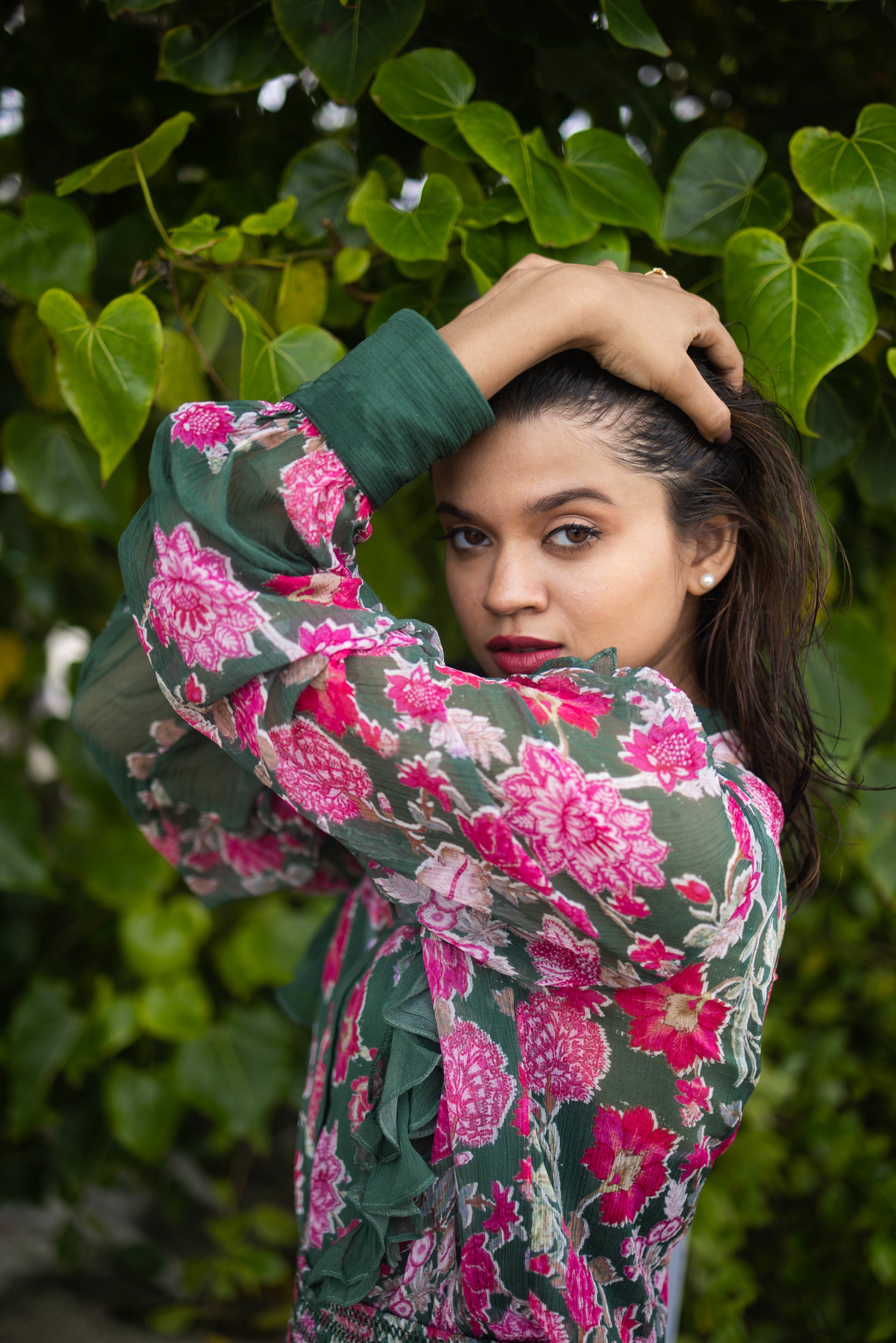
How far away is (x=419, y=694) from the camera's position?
553 millimetres

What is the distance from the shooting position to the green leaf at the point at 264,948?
153 cm

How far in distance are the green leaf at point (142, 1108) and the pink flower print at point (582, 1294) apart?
3.22 feet

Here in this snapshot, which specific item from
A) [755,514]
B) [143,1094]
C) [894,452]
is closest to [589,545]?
[755,514]

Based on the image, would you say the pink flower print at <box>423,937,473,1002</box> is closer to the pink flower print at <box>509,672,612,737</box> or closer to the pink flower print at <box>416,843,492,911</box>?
the pink flower print at <box>416,843,492,911</box>

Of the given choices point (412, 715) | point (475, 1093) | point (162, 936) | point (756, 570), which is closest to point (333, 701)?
point (412, 715)

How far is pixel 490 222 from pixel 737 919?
2.07ft

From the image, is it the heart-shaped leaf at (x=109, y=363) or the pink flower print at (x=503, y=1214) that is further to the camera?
the heart-shaped leaf at (x=109, y=363)

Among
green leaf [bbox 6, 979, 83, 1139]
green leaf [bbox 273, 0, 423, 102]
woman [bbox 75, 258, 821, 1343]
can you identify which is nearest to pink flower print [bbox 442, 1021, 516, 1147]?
woman [bbox 75, 258, 821, 1343]

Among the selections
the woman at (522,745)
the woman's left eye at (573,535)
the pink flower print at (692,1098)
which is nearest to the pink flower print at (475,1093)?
the woman at (522,745)

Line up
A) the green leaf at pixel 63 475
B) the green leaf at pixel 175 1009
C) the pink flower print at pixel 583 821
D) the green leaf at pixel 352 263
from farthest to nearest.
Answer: the green leaf at pixel 175 1009 < the green leaf at pixel 63 475 < the green leaf at pixel 352 263 < the pink flower print at pixel 583 821

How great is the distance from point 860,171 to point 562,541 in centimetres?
46

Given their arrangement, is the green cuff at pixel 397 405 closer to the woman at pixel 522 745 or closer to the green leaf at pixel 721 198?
the woman at pixel 522 745

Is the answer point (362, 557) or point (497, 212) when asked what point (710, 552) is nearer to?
point (497, 212)

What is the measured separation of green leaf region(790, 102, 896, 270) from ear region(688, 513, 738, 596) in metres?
0.27
